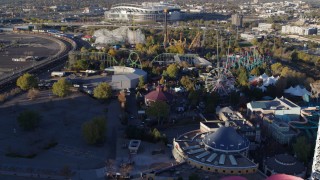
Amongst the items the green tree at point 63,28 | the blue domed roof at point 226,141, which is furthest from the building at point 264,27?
the blue domed roof at point 226,141

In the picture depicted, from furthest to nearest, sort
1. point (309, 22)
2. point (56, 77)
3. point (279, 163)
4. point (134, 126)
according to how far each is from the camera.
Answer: point (309, 22) < point (56, 77) < point (134, 126) < point (279, 163)

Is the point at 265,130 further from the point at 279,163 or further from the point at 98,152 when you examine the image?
the point at 98,152

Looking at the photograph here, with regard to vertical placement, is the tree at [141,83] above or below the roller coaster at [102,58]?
below

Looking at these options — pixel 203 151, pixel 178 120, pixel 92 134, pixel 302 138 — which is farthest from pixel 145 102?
pixel 302 138

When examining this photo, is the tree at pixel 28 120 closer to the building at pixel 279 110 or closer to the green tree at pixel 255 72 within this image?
the building at pixel 279 110

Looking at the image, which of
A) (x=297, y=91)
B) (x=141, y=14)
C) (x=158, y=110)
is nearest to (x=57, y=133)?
(x=158, y=110)

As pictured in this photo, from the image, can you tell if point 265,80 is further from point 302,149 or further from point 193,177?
point 193,177
